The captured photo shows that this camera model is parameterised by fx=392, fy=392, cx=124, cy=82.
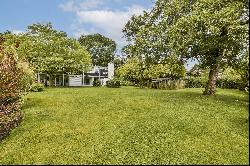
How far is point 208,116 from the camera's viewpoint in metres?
20.6

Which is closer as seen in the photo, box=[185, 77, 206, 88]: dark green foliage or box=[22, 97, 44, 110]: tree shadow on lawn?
box=[22, 97, 44, 110]: tree shadow on lawn

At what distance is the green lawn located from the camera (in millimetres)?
14953

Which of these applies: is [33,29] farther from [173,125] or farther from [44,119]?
[173,125]

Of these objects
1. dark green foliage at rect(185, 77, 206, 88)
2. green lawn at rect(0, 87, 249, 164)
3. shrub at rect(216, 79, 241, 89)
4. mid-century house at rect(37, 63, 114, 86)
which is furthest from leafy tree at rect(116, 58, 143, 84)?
green lawn at rect(0, 87, 249, 164)

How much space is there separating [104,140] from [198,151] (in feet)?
13.2

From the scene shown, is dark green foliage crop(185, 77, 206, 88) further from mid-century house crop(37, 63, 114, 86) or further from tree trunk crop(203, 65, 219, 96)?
tree trunk crop(203, 65, 219, 96)

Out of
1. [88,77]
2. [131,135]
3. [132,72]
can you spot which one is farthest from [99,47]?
[131,135]

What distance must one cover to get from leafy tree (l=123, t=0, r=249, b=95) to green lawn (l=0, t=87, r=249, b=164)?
4.62m

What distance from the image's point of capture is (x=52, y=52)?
50.3 meters

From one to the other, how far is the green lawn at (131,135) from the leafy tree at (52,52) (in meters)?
25.8

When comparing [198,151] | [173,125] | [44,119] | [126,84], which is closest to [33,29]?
[126,84]

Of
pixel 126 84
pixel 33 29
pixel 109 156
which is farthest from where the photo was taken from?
pixel 126 84

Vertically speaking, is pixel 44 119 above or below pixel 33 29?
below

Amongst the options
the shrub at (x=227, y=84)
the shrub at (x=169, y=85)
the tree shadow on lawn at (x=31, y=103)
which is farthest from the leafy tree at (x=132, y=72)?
the tree shadow on lawn at (x=31, y=103)
